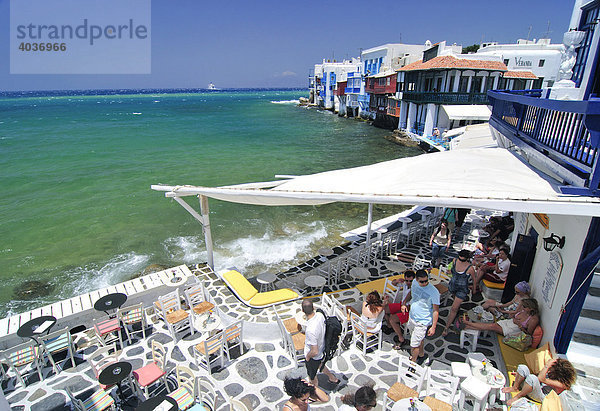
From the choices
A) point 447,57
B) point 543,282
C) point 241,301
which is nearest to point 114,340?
point 241,301

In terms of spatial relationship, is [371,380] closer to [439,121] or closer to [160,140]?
[439,121]

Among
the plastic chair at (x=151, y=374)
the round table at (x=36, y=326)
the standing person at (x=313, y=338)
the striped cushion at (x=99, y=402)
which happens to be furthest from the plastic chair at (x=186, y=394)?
the round table at (x=36, y=326)

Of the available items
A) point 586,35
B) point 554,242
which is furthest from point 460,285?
point 586,35

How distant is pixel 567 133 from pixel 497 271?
3.78 m

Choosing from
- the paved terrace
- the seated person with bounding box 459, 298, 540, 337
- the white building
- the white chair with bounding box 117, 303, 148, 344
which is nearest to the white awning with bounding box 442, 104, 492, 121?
the white building

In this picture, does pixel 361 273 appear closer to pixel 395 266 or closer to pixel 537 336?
pixel 395 266

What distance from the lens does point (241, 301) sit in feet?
23.2

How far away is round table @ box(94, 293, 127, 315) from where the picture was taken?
647 centimetres

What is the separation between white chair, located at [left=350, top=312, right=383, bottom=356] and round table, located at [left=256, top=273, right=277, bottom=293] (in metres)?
2.47

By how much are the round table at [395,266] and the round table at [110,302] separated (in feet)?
19.1

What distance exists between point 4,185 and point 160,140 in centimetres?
2225

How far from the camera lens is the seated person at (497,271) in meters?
6.99

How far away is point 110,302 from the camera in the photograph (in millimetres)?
6633

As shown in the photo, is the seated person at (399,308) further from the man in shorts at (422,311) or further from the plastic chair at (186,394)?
the plastic chair at (186,394)
